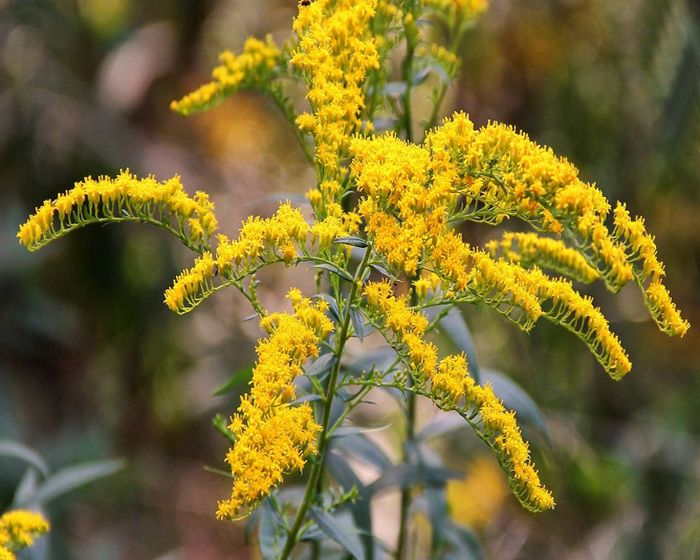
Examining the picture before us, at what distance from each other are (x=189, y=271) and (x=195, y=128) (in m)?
4.54

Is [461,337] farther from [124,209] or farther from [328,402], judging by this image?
[124,209]

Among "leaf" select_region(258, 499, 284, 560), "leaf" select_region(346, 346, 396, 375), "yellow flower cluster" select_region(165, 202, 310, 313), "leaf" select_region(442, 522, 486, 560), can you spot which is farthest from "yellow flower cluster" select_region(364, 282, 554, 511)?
"leaf" select_region(442, 522, 486, 560)

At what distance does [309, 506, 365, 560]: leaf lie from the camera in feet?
5.82

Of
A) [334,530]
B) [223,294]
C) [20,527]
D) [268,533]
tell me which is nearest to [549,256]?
[334,530]

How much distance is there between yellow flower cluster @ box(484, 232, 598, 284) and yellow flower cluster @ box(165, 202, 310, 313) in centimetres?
42

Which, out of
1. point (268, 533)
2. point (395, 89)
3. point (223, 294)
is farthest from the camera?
point (223, 294)

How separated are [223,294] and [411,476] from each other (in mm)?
3203

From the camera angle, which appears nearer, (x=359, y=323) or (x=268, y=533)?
(x=359, y=323)

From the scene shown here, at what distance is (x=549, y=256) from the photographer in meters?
1.93

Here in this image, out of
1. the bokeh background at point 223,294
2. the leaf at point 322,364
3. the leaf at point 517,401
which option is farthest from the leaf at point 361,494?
the bokeh background at point 223,294

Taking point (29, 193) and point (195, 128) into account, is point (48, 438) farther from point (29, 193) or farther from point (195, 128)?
point (195, 128)

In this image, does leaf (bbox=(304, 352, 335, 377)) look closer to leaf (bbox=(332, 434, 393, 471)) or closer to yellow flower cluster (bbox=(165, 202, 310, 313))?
yellow flower cluster (bbox=(165, 202, 310, 313))

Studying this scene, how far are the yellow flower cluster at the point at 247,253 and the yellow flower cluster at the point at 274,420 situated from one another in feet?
0.32

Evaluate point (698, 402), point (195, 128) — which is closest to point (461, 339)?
point (698, 402)
